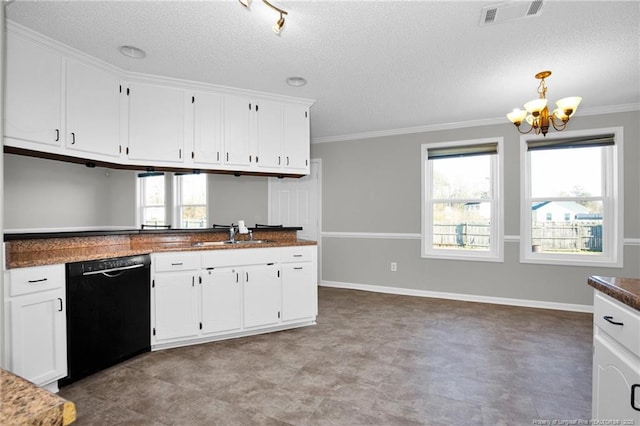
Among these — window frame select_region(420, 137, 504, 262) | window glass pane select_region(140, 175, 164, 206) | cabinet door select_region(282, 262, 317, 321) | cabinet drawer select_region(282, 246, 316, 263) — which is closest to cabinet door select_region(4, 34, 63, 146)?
cabinet drawer select_region(282, 246, 316, 263)

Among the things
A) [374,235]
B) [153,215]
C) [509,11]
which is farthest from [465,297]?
[153,215]

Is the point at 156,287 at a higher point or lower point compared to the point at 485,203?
lower

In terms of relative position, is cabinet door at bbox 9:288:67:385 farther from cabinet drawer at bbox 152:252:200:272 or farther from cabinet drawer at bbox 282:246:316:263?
cabinet drawer at bbox 282:246:316:263

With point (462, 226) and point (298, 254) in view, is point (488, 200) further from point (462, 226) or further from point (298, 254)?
point (298, 254)

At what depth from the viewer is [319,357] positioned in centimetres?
263

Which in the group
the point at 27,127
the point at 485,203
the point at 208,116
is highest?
the point at 208,116

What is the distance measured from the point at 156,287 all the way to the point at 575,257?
472 cm

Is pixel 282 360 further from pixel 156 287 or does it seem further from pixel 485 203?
pixel 485 203

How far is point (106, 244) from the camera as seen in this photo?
2.81 meters

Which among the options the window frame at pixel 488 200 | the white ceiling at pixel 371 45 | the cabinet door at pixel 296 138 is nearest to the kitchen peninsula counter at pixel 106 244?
the cabinet door at pixel 296 138

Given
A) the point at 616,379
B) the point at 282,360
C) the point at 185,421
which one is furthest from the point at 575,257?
the point at 185,421

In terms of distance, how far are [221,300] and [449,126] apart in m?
3.74

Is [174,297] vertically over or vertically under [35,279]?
under

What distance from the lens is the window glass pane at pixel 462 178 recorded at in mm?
4398
